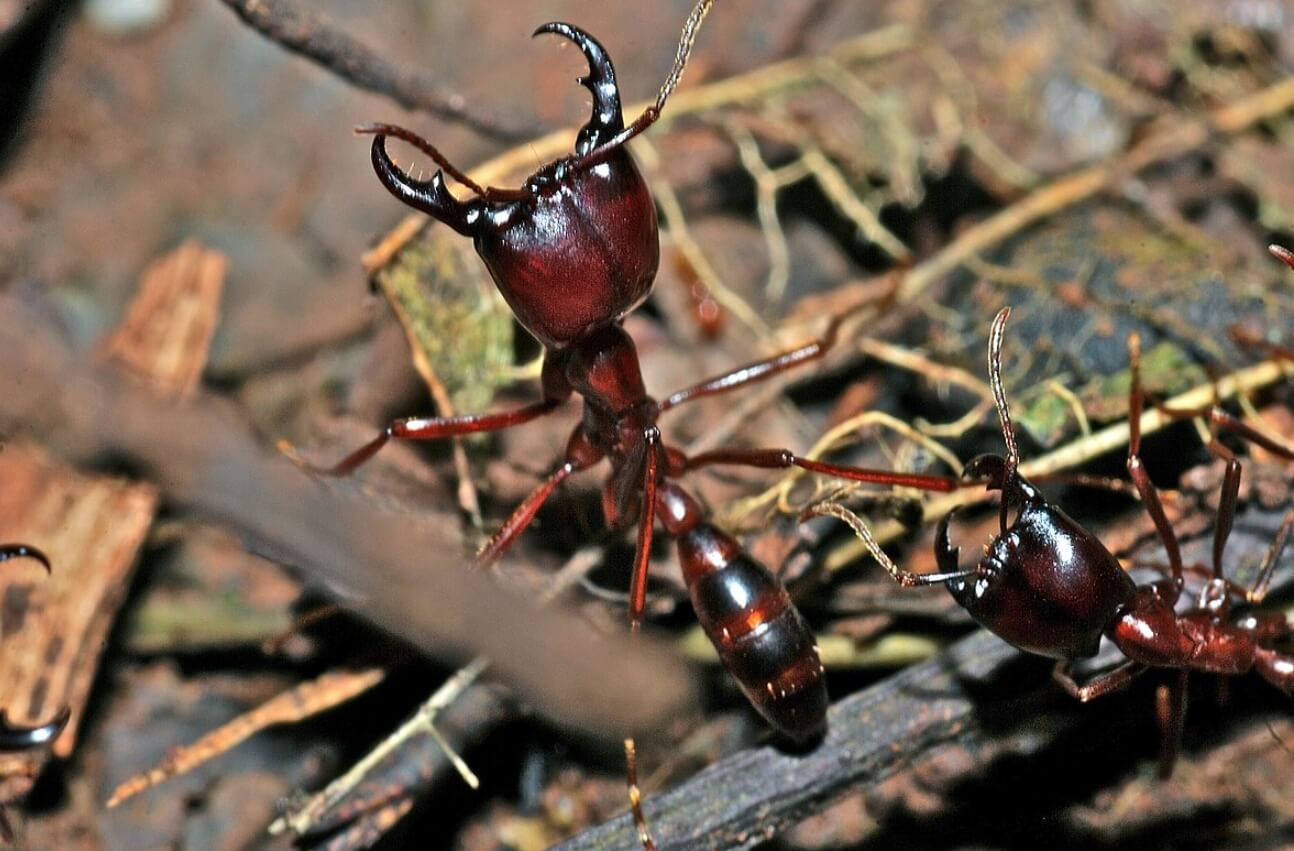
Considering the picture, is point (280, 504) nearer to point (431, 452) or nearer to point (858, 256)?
point (431, 452)

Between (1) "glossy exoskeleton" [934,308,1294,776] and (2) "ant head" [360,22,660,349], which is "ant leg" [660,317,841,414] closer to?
(2) "ant head" [360,22,660,349]

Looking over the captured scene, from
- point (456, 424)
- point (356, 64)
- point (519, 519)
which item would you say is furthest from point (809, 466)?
point (356, 64)

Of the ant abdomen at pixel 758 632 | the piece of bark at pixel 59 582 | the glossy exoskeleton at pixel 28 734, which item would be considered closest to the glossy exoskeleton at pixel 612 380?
the ant abdomen at pixel 758 632

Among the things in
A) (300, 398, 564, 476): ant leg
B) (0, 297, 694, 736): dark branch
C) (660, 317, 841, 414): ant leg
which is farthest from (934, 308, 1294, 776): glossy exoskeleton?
(300, 398, 564, 476): ant leg

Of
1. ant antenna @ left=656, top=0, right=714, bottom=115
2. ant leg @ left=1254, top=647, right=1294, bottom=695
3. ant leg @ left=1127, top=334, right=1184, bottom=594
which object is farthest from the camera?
ant leg @ left=1254, top=647, right=1294, bottom=695

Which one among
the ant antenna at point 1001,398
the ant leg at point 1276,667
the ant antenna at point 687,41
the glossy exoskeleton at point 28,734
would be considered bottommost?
the glossy exoskeleton at point 28,734

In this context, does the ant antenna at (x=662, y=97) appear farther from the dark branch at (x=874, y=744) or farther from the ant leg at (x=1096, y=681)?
the ant leg at (x=1096, y=681)
